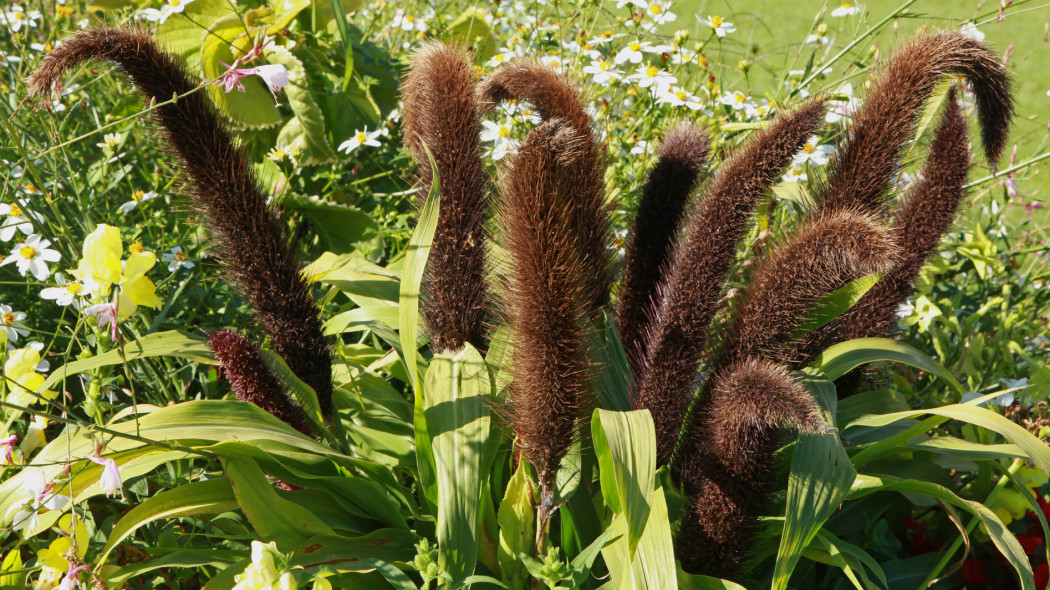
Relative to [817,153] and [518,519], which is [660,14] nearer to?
[817,153]

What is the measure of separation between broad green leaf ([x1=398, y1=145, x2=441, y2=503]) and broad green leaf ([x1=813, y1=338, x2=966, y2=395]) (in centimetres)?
83

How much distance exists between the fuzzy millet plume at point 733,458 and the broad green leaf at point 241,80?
6.17 ft

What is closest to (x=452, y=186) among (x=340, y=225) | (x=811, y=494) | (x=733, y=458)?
(x=733, y=458)

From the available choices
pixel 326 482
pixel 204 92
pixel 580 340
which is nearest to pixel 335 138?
pixel 204 92

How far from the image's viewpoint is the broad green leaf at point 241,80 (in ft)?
8.58

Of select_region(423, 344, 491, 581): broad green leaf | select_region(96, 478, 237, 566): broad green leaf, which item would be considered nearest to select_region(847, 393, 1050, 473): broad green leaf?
select_region(423, 344, 491, 581): broad green leaf

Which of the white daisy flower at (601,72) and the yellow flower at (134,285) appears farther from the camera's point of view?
the white daisy flower at (601,72)

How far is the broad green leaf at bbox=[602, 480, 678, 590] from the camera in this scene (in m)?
1.33

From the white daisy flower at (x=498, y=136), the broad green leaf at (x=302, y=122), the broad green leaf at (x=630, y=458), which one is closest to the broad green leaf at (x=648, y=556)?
the broad green leaf at (x=630, y=458)

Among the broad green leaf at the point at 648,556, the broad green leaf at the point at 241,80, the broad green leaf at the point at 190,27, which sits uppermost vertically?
the broad green leaf at the point at 190,27

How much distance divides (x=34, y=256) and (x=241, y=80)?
0.88 metres

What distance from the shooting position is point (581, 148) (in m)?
1.47

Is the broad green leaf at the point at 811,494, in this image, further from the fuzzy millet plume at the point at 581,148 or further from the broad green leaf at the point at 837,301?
the fuzzy millet plume at the point at 581,148

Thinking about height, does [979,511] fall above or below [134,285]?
below
